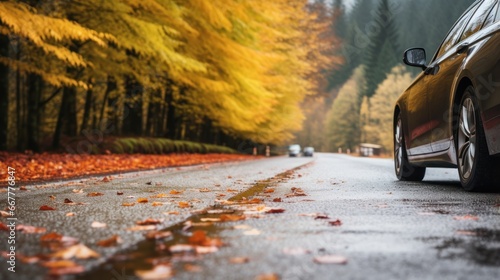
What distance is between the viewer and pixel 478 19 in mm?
5891

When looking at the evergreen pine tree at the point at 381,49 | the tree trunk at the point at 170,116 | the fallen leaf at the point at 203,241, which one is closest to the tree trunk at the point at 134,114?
the tree trunk at the point at 170,116

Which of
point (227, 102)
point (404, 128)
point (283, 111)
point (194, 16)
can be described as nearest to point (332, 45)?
point (283, 111)

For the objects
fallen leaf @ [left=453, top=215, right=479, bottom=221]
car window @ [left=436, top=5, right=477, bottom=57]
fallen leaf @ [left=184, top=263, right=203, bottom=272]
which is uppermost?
car window @ [left=436, top=5, right=477, bottom=57]

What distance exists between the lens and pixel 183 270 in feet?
7.79

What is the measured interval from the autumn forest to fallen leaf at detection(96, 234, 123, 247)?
660 cm

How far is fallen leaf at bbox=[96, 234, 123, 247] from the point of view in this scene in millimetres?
2987

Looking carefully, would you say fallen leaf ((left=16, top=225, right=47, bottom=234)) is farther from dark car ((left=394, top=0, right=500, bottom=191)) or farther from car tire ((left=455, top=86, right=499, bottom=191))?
car tire ((left=455, top=86, right=499, bottom=191))

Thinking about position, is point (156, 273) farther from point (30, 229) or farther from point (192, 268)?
point (30, 229)

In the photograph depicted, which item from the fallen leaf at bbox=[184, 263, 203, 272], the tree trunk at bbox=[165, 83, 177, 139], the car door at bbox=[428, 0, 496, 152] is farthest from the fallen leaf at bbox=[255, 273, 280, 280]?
the tree trunk at bbox=[165, 83, 177, 139]

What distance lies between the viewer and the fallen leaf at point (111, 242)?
2987 mm

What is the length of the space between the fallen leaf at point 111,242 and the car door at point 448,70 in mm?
3841

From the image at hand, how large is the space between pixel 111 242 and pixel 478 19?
14.8ft

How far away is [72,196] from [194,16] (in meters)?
10.3

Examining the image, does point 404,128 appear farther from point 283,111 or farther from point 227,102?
point 283,111
